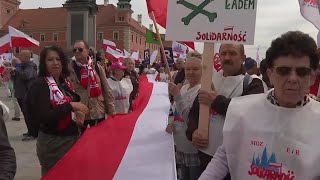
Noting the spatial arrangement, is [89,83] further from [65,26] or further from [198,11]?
[65,26]

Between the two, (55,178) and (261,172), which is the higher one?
(261,172)

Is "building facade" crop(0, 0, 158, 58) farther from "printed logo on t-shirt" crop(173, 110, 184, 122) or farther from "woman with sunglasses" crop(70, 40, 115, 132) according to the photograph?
"printed logo on t-shirt" crop(173, 110, 184, 122)

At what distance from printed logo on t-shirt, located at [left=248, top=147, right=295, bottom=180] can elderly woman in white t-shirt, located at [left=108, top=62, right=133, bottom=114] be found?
562cm

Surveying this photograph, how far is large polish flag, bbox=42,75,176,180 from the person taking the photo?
243 centimetres

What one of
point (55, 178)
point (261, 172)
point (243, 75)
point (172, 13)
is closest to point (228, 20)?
point (172, 13)

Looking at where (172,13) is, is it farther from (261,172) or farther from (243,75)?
(261,172)

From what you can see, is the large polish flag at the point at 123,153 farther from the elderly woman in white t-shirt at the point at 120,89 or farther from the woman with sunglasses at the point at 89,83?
the elderly woman in white t-shirt at the point at 120,89

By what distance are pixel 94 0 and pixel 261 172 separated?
943 inches

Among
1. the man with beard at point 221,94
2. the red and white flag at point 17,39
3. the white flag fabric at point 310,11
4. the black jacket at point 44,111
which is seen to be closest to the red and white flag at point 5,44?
the red and white flag at point 17,39

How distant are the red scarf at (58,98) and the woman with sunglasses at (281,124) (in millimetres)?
1969

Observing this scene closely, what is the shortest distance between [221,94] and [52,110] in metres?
1.39

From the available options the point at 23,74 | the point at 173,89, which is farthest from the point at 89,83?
the point at 23,74

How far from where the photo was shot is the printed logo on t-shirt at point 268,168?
1795 millimetres

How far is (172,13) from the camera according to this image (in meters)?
2.90
